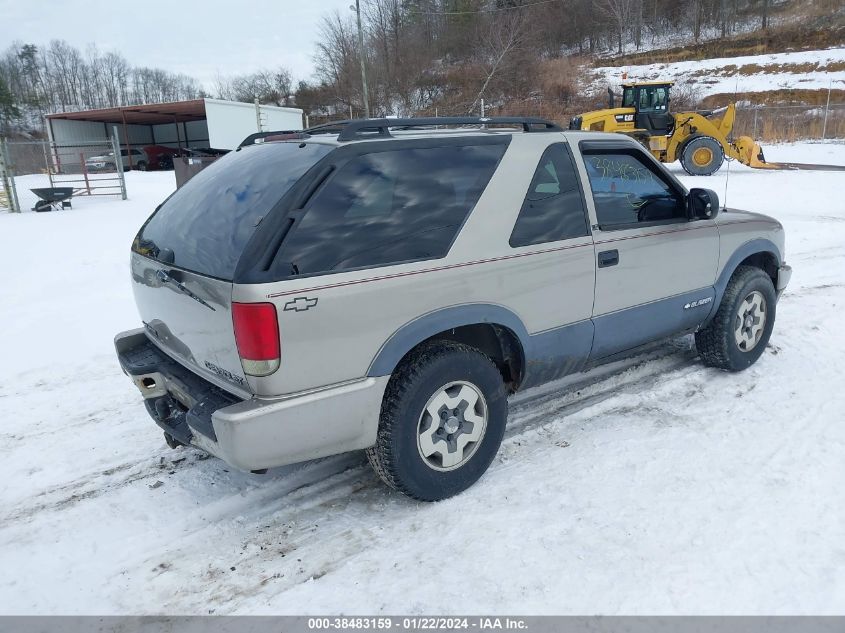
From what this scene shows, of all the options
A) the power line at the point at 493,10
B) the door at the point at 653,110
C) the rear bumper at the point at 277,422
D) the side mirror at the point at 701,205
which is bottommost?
the rear bumper at the point at 277,422

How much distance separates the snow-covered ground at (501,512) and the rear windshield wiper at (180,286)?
3.82 ft

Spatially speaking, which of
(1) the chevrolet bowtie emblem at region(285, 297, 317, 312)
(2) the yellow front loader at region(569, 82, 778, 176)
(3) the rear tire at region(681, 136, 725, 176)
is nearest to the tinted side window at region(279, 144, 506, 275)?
(1) the chevrolet bowtie emblem at region(285, 297, 317, 312)

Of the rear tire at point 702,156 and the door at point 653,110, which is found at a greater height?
the door at point 653,110

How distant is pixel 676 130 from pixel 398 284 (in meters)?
19.3

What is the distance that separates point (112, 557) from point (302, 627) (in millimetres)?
1078

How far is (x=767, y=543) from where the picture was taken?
2727 millimetres

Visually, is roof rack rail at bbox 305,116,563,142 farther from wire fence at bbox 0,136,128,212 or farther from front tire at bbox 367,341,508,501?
wire fence at bbox 0,136,128,212

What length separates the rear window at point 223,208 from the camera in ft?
9.00

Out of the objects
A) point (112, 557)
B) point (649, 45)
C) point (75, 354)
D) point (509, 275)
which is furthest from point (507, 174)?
point (649, 45)

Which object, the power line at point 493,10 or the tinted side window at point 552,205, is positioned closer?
the tinted side window at point 552,205

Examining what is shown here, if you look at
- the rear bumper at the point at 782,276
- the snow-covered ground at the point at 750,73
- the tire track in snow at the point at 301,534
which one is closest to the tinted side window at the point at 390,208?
the tire track in snow at the point at 301,534

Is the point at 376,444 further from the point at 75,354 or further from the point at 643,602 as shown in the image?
the point at 75,354

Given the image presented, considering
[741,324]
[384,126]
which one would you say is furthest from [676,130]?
[384,126]

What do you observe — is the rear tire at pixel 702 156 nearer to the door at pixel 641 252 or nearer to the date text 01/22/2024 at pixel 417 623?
the door at pixel 641 252
